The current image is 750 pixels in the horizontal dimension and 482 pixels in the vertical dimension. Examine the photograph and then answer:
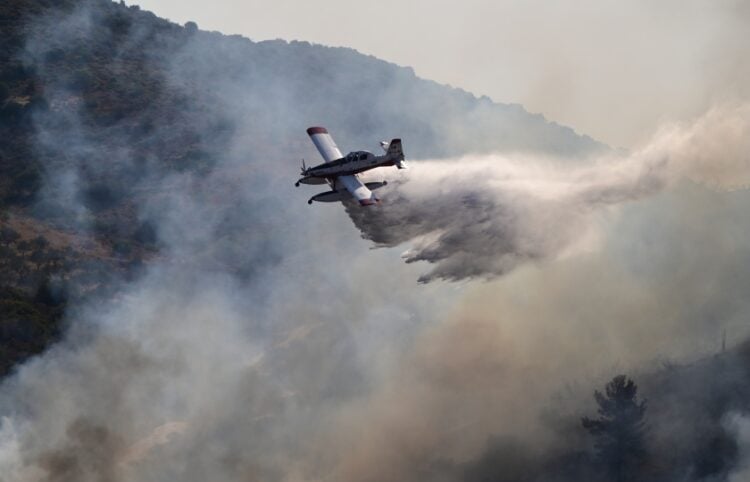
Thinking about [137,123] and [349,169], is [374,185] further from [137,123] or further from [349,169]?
[137,123]

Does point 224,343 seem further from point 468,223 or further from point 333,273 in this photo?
point 468,223

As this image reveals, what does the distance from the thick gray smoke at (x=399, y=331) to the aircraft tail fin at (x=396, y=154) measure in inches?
74.3

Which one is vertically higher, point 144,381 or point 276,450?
point 144,381

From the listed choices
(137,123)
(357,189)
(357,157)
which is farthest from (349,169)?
(137,123)

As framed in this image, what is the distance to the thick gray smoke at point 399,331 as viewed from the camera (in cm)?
6050

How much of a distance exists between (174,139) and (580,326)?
58838mm

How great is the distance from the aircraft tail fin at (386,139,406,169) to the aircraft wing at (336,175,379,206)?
2391mm

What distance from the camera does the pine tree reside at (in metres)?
59.5

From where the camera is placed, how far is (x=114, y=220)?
3802 inches

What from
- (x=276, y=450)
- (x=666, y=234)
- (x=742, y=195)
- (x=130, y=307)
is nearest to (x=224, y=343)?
(x=130, y=307)

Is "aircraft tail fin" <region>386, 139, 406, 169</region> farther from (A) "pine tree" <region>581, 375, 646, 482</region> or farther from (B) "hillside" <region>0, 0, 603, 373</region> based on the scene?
(B) "hillside" <region>0, 0, 603, 373</region>

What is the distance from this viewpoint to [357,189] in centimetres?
5603

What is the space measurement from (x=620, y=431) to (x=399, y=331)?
21.4m

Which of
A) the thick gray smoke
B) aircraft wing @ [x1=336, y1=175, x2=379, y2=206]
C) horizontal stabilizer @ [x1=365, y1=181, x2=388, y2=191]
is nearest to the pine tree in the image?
the thick gray smoke
